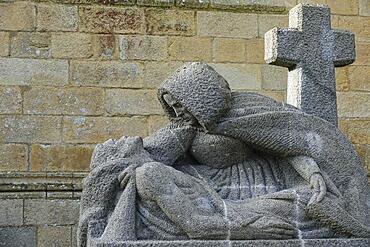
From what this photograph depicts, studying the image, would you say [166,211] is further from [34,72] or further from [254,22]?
[254,22]

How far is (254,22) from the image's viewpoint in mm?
7043

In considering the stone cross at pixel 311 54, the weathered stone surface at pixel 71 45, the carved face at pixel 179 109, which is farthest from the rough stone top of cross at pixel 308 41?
the weathered stone surface at pixel 71 45

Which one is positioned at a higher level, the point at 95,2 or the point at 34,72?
the point at 95,2

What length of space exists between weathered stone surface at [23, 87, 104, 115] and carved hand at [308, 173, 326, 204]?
294 cm

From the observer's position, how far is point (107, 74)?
22.0 feet

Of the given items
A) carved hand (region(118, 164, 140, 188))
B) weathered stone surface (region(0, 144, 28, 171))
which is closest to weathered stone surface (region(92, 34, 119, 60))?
weathered stone surface (region(0, 144, 28, 171))

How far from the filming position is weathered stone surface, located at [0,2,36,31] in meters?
6.60

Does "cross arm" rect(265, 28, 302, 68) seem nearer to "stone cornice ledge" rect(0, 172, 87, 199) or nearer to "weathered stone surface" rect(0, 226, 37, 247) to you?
"stone cornice ledge" rect(0, 172, 87, 199)

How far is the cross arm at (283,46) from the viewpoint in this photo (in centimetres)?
451

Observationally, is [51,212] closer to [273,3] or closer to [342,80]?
[273,3]

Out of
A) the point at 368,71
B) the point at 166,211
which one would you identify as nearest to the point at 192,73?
the point at 166,211

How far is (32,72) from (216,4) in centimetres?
165

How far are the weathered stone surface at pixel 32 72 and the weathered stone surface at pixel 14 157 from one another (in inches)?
20.2

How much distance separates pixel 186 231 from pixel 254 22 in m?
3.60
